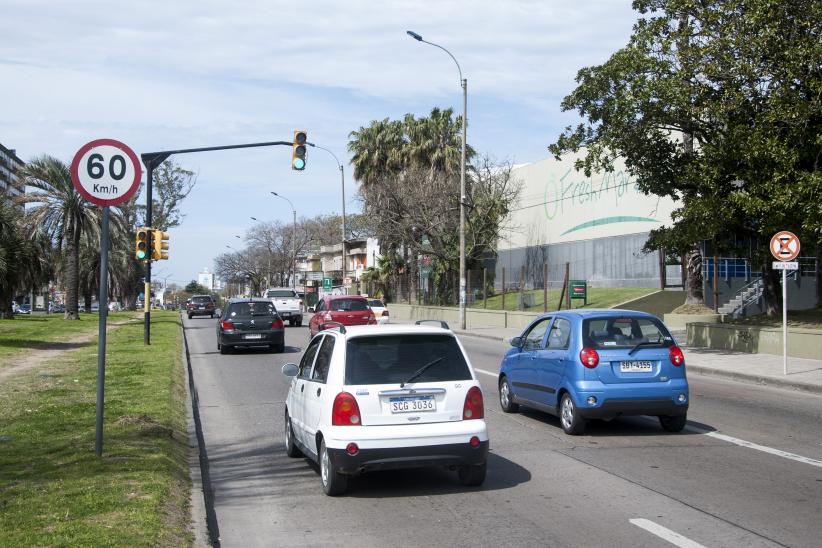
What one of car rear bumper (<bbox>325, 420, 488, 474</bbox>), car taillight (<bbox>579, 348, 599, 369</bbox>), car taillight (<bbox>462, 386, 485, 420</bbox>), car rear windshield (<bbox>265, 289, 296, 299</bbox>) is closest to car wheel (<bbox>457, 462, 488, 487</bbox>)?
car rear bumper (<bbox>325, 420, 488, 474</bbox>)

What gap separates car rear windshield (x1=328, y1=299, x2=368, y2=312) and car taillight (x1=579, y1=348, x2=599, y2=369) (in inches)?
798

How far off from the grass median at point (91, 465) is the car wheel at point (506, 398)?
4712 mm

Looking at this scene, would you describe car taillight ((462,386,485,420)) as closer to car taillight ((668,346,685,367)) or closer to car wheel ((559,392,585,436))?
car wheel ((559,392,585,436))

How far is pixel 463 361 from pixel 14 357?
1716 centimetres

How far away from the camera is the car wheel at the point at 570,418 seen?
10.9 meters

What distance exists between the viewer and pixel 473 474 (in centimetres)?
805

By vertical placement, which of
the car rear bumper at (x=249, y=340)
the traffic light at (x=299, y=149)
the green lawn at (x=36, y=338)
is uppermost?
the traffic light at (x=299, y=149)

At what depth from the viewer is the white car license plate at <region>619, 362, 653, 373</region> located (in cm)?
1095

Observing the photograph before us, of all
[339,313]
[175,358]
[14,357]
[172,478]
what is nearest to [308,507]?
[172,478]

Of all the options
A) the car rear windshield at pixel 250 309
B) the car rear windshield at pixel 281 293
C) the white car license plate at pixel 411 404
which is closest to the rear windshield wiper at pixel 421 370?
the white car license plate at pixel 411 404

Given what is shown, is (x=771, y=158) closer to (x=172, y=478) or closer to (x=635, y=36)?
(x=635, y=36)

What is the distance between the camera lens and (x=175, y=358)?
72.5 feet

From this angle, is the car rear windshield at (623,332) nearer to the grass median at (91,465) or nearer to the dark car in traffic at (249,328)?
the grass median at (91,465)

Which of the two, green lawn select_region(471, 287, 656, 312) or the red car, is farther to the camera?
green lawn select_region(471, 287, 656, 312)
